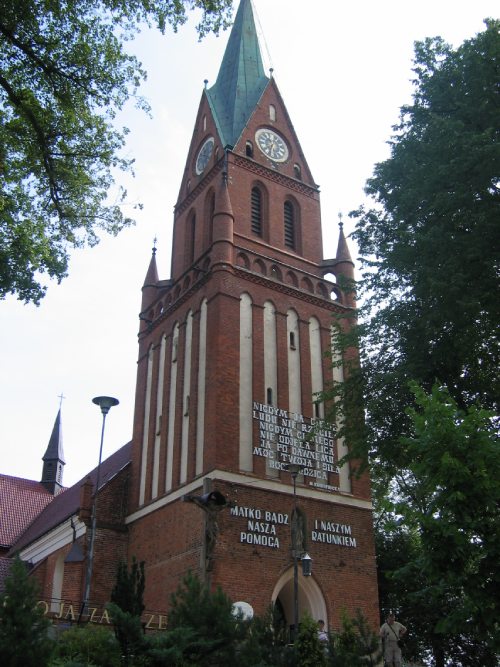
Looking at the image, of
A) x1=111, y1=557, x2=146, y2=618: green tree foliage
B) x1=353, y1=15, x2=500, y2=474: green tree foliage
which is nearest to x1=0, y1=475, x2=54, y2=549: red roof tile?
x1=111, y1=557, x2=146, y2=618: green tree foliage

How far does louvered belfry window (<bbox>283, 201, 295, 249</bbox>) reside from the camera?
1045 inches

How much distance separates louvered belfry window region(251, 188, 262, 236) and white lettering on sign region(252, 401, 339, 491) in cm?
718

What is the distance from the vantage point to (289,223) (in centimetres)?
2709

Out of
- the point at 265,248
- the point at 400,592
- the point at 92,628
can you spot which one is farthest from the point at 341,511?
the point at 92,628

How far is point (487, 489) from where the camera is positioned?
9383 millimetres

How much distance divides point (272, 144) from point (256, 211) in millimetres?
3772

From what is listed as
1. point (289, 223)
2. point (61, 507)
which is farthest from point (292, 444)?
point (61, 507)

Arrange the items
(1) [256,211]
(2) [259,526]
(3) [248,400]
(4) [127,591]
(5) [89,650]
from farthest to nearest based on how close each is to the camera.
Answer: (1) [256,211], (3) [248,400], (2) [259,526], (4) [127,591], (5) [89,650]

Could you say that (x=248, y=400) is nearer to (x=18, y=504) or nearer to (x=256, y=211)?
(x=256, y=211)

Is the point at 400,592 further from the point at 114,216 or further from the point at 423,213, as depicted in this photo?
the point at 114,216

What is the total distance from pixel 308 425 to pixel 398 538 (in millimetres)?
9203

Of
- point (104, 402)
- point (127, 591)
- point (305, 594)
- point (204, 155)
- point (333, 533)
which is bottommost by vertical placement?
point (127, 591)

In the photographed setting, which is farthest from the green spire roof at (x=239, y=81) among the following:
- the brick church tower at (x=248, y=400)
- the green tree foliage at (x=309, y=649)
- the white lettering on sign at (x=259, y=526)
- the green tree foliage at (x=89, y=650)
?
the green tree foliage at (x=89, y=650)

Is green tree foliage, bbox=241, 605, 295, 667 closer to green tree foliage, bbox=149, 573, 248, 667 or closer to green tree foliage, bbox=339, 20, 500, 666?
green tree foliage, bbox=149, 573, 248, 667
